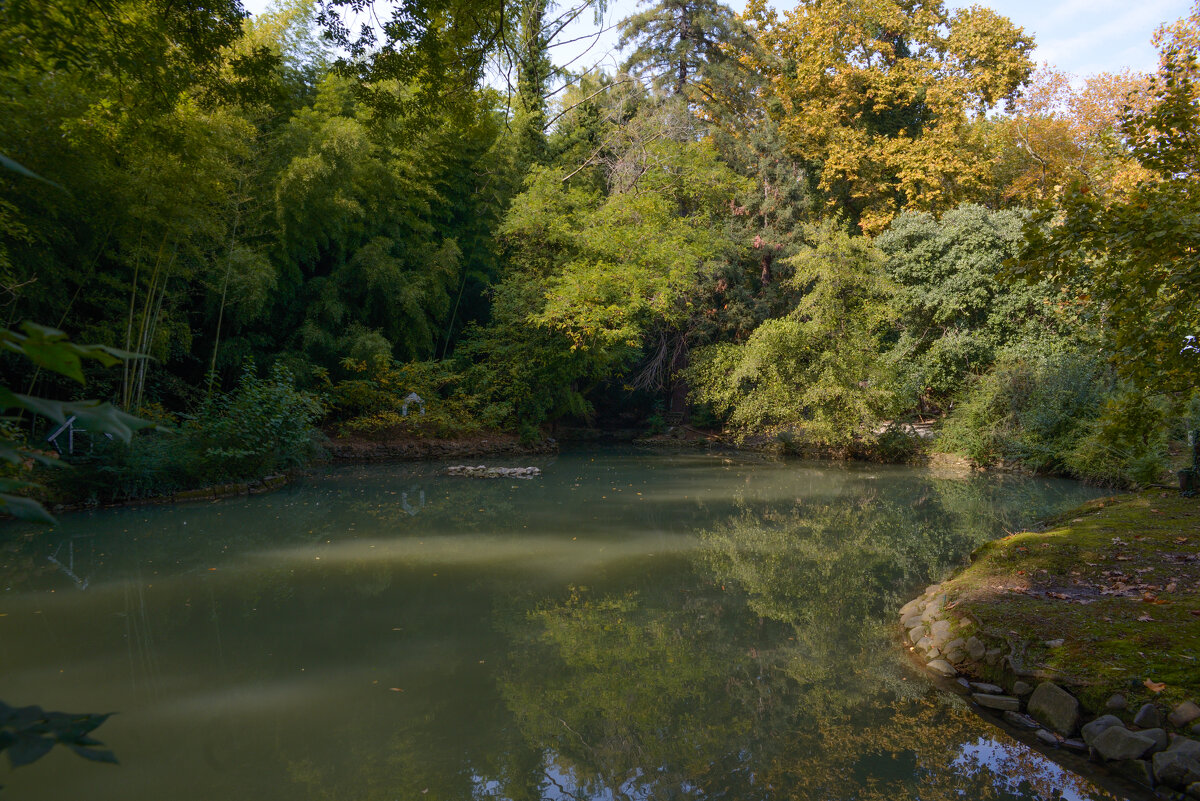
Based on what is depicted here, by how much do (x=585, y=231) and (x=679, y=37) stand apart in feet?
24.6

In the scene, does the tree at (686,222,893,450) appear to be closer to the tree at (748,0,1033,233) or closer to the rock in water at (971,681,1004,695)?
the tree at (748,0,1033,233)

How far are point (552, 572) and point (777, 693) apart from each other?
2.60 metres

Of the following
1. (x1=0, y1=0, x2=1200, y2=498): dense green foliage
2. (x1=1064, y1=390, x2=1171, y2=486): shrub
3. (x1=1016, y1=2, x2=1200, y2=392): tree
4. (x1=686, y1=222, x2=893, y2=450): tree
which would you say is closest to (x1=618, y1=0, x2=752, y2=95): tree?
(x1=0, y1=0, x2=1200, y2=498): dense green foliage

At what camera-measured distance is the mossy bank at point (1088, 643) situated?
304 centimetres

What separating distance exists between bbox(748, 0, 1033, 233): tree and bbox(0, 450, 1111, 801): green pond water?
38.4 feet

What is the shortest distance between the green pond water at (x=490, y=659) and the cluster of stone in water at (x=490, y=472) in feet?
11.8

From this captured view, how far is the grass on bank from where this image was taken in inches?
133

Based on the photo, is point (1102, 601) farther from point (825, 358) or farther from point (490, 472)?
point (825, 358)

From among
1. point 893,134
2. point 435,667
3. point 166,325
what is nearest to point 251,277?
point 166,325

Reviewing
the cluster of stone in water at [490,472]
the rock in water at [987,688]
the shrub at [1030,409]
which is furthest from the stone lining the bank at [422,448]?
the rock in water at [987,688]

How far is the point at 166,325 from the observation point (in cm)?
1025

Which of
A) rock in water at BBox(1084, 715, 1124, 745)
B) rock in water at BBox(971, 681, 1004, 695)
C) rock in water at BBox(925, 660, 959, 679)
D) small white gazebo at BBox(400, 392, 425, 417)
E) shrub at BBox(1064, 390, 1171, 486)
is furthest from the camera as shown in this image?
small white gazebo at BBox(400, 392, 425, 417)

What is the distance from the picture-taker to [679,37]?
1858 cm

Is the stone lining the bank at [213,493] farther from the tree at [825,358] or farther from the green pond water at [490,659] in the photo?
the tree at [825,358]
